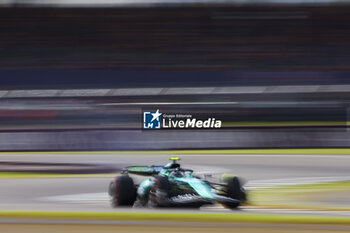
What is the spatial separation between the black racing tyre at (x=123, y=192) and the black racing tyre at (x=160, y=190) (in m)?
0.37

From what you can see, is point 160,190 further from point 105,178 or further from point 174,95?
point 174,95

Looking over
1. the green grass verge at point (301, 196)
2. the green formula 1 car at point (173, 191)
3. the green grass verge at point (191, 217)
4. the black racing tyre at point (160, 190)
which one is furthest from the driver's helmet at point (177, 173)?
the green grass verge at point (301, 196)

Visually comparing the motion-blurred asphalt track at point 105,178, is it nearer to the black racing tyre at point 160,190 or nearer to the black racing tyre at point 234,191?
the black racing tyre at point 234,191

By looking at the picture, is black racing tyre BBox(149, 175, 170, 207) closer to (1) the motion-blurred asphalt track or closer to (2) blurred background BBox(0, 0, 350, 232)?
(1) the motion-blurred asphalt track

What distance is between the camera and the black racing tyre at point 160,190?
18.0 ft

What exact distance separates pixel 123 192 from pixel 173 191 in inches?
24.1

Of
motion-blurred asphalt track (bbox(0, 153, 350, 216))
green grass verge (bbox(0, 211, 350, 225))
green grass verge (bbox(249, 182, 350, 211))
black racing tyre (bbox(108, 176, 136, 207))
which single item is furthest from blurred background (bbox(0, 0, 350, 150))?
green grass verge (bbox(0, 211, 350, 225))

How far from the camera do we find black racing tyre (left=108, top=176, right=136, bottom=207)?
5832mm

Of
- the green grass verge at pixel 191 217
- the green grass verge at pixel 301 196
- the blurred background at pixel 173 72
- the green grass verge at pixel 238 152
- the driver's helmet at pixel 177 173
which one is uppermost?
the blurred background at pixel 173 72

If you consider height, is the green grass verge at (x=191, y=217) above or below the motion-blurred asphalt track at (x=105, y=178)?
below

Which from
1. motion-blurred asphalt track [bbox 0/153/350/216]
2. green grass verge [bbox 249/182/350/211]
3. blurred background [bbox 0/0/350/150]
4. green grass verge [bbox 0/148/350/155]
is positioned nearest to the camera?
green grass verge [bbox 249/182/350/211]

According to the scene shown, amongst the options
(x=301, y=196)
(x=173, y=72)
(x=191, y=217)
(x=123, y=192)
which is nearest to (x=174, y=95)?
(x=173, y=72)

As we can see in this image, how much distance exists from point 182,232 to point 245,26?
13.6 meters

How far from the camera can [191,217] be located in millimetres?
4969
